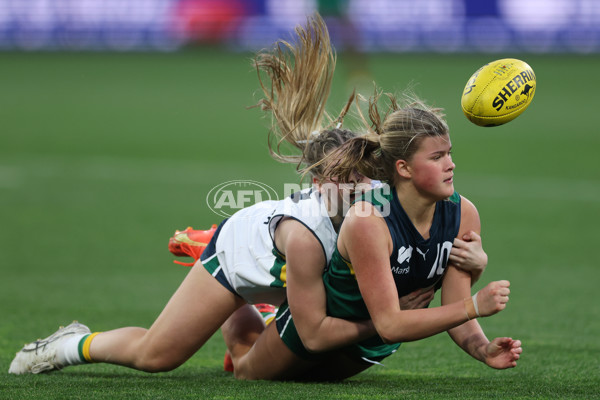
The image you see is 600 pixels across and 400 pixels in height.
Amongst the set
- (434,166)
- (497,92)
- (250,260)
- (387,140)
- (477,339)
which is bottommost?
(477,339)

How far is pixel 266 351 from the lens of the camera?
436 cm

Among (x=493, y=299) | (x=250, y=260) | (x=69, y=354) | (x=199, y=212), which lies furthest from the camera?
(x=199, y=212)

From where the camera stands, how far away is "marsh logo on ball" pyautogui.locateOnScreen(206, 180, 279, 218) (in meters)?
6.92

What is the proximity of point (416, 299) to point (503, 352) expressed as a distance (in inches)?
16.8

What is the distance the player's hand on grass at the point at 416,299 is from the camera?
13.1ft

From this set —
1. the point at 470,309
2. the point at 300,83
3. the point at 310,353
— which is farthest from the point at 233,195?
the point at 470,309

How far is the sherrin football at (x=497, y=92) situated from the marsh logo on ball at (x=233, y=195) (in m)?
2.35

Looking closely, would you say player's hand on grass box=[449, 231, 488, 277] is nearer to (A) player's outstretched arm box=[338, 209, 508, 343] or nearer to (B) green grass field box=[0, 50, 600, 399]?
(A) player's outstretched arm box=[338, 209, 508, 343]

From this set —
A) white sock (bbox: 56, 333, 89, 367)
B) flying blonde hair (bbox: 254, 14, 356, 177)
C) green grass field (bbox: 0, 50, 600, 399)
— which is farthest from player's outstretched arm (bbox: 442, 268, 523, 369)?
white sock (bbox: 56, 333, 89, 367)

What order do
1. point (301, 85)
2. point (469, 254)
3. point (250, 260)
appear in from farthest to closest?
point (301, 85), point (250, 260), point (469, 254)

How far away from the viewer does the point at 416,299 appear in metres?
4.03

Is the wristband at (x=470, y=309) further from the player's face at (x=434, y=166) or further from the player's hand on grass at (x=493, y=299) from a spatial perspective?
the player's face at (x=434, y=166)

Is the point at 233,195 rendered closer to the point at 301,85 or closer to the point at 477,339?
the point at 301,85

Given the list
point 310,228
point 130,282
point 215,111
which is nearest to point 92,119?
point 215,111
